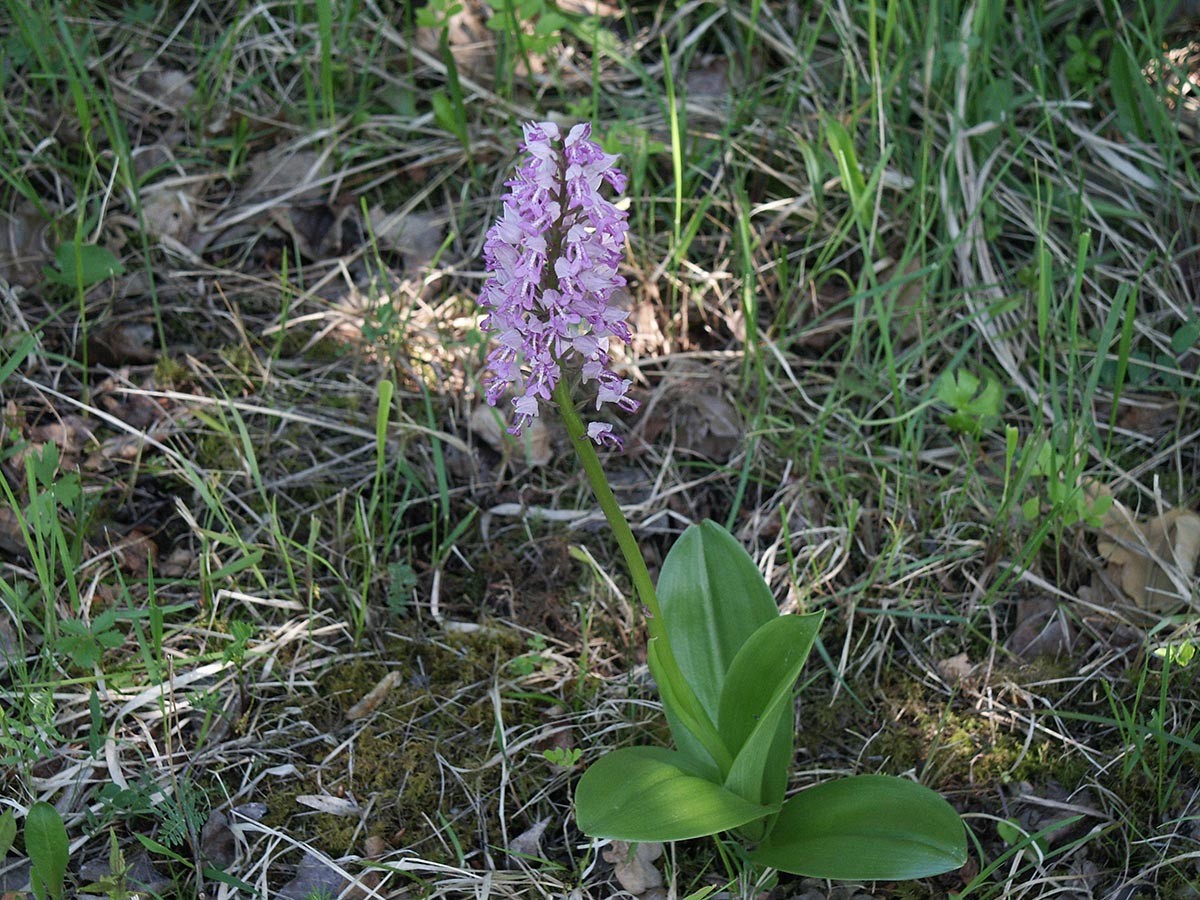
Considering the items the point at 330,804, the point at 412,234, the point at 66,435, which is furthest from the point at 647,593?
the point at 412,234

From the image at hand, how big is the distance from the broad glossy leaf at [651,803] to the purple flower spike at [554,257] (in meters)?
0.68

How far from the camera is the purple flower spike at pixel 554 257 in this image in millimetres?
1731

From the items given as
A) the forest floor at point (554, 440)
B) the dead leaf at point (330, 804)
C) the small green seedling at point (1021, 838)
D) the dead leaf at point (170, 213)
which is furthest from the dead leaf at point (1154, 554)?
the dead leaf at point (170, 213)

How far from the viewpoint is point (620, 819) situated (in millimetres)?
1957

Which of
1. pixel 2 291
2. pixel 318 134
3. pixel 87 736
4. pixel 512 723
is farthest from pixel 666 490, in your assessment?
pixel 2 291

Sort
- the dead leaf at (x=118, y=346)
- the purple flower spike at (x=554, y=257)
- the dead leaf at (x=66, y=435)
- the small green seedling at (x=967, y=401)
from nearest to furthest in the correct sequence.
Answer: the purple flower spike at (x=554, y=257) < the small green seedling at (x=967, y=401) < the dead leaf at (x=66, y=435) < the dead leaf at (x=118, y=346)

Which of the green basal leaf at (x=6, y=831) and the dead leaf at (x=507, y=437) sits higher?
the dead leaf at (x=507, y=437)

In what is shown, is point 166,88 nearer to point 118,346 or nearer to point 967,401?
point 118,346

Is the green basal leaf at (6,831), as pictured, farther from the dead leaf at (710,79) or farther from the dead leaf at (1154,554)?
the dead leaf at (710,79)

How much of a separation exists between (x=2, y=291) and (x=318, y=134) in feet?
3.66

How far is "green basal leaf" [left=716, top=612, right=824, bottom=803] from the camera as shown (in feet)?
6.73

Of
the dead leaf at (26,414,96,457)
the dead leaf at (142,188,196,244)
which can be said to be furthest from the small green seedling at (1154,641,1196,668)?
the dead leaf at (142,188,196,244)

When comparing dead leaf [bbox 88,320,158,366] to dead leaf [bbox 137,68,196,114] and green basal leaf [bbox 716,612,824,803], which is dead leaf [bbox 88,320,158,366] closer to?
dead leaf [bbox 137,68,196,114]

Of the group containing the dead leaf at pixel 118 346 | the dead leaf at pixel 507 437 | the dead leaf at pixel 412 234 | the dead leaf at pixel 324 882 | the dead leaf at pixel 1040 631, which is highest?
the dead leaf at pixel 412 234
